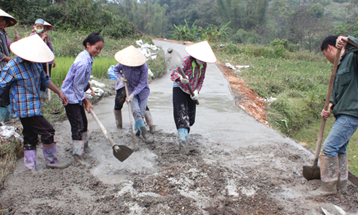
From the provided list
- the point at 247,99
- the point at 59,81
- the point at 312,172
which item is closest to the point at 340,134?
the point at 312,172

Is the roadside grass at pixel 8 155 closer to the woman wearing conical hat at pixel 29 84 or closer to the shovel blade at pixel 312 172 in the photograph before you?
the woman wearing conical hat at pixel 29 84

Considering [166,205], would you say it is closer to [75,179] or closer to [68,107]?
[75,179]

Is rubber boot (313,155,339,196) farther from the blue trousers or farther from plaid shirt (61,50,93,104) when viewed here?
plaid shirt (61,50,93,104)

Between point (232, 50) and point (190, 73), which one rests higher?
point (190, 73)

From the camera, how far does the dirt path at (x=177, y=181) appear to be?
8.86 feet

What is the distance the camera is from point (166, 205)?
2.71m

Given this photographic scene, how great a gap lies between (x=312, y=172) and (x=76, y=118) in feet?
9.02

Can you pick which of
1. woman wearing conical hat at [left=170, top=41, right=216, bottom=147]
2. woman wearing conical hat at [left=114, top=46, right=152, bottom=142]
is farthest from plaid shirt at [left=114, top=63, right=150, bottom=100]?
woman wearing conical hat at [left=170, top=41, right=216, bottom=147]

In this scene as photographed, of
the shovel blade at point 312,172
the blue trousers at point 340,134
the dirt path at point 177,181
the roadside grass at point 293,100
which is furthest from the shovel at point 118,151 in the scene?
the roadside grass at point 293,100

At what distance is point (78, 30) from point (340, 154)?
17.4m

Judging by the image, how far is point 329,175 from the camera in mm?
2885

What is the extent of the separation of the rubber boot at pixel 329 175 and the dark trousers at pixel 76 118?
2700 millimetres

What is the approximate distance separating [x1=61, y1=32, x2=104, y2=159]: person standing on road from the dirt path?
395mm

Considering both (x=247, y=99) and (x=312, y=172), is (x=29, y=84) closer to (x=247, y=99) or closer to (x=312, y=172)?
(x=312, y=172)
